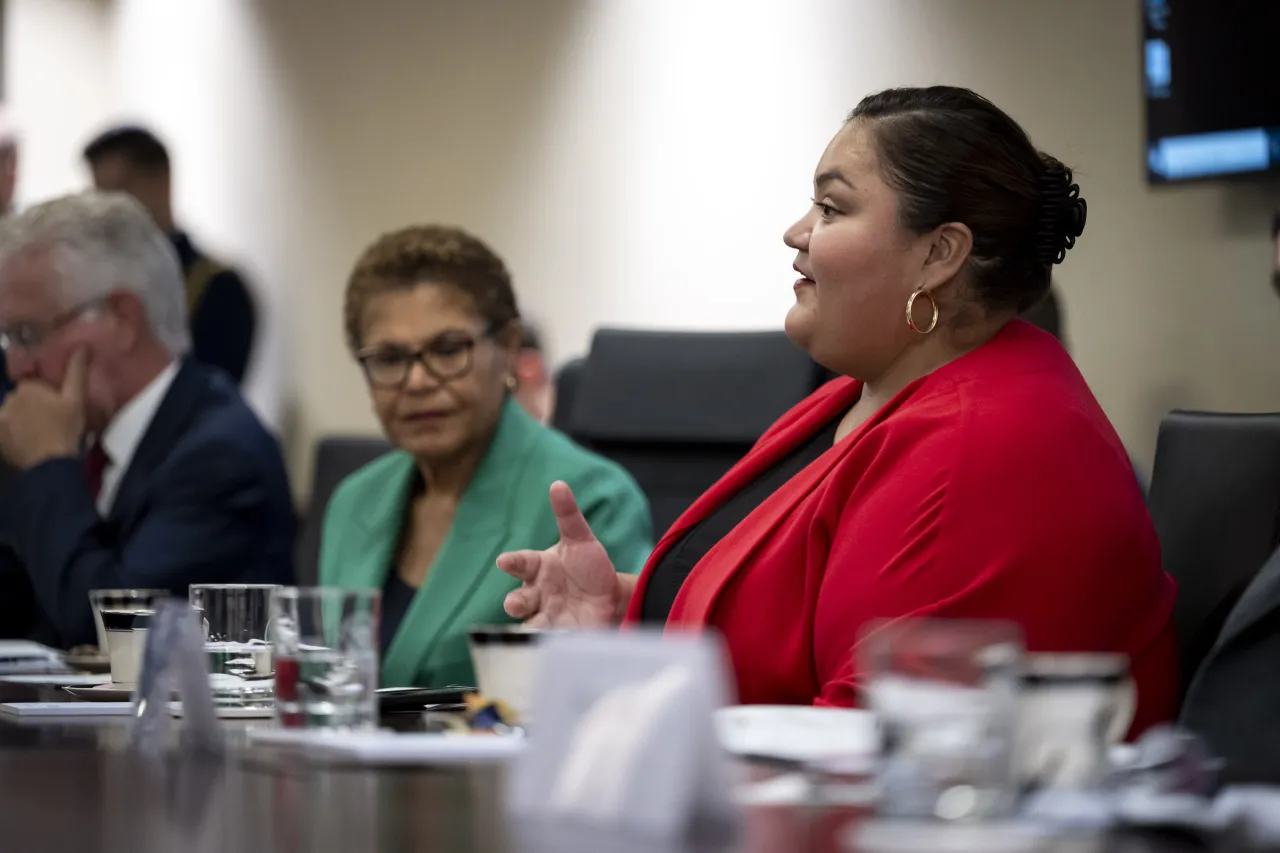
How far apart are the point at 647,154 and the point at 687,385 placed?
1891mm

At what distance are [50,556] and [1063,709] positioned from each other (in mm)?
1917

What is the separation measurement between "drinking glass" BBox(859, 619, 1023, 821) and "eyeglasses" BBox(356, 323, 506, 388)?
180 centimetres

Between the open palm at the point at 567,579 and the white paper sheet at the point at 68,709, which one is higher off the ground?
the open palm at the point at 567,579

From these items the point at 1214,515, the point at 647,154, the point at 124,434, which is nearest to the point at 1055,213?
the point at 1214,515

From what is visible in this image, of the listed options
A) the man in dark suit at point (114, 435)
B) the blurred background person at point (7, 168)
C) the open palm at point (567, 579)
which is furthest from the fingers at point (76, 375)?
the blurred background person at point (7, 168)

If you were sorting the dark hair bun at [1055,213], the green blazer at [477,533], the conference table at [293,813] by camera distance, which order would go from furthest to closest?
the green blazer at [477,533], the dark hair bun at [1055,213], the conference table at [293,813]

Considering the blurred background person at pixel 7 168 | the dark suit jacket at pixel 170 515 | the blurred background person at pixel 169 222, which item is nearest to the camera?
the dark suit jacket at pixel 170 515

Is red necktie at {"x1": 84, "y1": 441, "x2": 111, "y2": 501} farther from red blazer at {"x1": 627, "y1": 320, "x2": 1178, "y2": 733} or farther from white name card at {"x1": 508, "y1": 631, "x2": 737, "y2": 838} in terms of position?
white name card at {"x1": 508, "y1": 631, "x2": 737, "y2": 838}

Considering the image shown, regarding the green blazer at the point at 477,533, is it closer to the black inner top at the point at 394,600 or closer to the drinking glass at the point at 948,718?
the black inner top at the point at 394,600

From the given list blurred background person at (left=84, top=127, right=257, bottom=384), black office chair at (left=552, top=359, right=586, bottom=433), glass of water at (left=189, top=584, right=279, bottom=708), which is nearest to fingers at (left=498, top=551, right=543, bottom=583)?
glass of water at (left=189, top=584, right=279, bottom=708)

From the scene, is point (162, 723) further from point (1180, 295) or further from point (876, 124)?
point (1180, 295)

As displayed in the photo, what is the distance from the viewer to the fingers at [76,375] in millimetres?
2717

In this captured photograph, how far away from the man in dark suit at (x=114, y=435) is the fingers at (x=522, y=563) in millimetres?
896

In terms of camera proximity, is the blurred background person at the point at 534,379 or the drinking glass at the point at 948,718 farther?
the blurred background person at the point at 534,379
